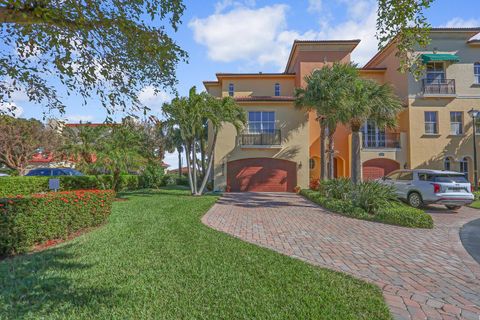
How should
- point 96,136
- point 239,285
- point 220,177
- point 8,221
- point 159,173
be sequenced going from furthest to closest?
1. point 159,173
2. point 220,177
3. point 96,136
4. point 8,221
5. point 239,285

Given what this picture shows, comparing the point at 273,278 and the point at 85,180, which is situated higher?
the point at 85,180

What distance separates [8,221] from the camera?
18.7ft

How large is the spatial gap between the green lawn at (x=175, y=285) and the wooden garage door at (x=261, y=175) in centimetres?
1431

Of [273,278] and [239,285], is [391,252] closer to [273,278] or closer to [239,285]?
[273,278]

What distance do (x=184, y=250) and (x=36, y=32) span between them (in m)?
4.53

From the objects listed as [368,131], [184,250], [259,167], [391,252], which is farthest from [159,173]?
[391,252]

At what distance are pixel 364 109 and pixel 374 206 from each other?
17.0ft

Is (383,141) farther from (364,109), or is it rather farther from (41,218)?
(41,218)

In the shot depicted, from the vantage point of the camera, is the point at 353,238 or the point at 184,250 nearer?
the point at 184,250

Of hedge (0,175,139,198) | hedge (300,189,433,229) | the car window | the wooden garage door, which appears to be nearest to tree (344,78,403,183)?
hedge (300,189,433,229)

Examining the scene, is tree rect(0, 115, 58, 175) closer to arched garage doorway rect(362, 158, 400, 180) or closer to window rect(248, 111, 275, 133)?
window rect(248, 111, 275, 133)

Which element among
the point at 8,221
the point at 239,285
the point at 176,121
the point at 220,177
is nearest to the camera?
the point at 239,285

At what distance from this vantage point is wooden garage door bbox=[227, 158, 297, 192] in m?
20.7

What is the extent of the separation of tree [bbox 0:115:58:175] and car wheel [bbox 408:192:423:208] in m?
26.0
